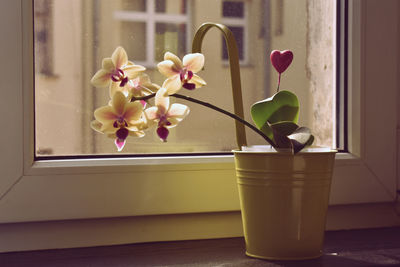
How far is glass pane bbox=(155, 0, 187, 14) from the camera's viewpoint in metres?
0.84

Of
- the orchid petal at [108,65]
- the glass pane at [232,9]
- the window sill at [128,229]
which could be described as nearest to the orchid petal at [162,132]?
the orchid petal at [108,65]

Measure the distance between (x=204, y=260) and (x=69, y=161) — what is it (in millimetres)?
261

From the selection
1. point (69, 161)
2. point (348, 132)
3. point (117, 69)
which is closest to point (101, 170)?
point (69, 161)

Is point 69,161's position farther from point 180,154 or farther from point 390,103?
point 390,103

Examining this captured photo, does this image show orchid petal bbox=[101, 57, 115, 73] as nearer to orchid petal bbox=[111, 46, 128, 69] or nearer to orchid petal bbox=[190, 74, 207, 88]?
orchid petal bbox=[111, 46, 128, 69]

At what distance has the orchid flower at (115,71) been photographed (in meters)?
0.63

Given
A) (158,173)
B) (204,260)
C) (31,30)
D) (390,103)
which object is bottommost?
(204,260)

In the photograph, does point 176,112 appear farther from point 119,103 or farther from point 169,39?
point 169,39

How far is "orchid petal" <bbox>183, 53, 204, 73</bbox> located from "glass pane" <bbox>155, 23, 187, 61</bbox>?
202 mm

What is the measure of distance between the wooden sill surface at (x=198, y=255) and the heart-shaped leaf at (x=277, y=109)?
0.19 meters

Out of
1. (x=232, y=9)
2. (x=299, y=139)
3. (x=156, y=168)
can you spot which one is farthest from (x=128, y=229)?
(x=232, y=9)

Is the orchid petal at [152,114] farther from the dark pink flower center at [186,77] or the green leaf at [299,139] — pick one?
the green leaf at [299,139]

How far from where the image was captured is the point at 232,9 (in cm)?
88

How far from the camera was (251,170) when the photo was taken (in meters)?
0.65
